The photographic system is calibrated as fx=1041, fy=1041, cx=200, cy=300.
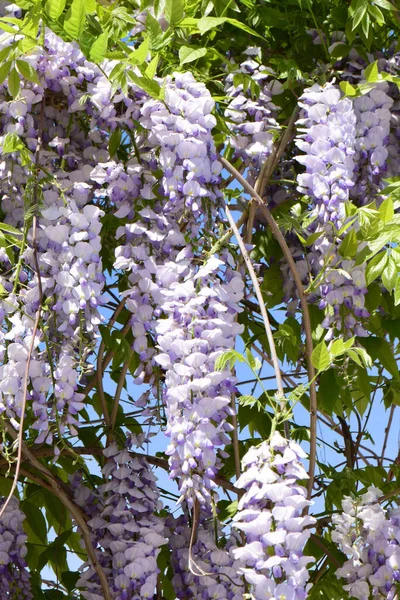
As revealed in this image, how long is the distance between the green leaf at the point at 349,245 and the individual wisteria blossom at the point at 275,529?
542 millimetres

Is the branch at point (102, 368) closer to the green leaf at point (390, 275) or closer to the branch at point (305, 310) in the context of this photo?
the branch at point (305, 310)

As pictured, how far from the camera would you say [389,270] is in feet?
7.41

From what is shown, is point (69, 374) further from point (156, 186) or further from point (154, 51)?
point (154, 51)

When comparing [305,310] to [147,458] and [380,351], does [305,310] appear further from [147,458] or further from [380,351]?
[147,458]

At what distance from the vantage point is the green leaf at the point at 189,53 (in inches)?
91.5

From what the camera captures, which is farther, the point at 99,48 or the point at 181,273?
the point at 99,48

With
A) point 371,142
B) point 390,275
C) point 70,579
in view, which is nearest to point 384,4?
point 371,142

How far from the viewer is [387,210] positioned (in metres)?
2.32

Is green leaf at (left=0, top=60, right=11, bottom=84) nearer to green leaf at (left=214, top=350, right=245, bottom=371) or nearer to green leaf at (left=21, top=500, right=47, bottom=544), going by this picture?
green leaf at (left=214, top=350, right=245, bottom=371)

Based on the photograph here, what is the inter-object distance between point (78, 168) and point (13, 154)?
18 centimetres

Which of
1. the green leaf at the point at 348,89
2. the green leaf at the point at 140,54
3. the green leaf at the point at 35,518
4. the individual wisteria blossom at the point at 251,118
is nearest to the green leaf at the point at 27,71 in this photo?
the green leaf at the point at 140,54

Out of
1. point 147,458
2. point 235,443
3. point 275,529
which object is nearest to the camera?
point 275,529

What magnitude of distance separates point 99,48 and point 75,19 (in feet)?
0.30

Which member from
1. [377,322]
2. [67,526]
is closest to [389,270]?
[377,322]
